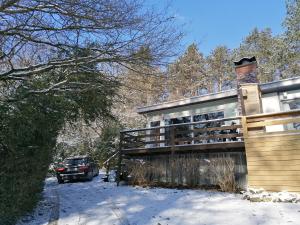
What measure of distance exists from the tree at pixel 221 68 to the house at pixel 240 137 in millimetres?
16197

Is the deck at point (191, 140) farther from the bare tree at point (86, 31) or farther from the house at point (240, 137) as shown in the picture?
the bare tree at point (86, 31)

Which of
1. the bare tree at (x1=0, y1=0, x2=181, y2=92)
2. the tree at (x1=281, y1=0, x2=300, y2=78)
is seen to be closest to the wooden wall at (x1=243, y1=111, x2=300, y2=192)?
the bare tree at (x1=0, y1=0, x2=181, y2=92)

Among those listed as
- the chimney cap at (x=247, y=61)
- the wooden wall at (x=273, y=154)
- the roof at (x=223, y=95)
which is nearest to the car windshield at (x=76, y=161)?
the roof at (x=223, y=95)

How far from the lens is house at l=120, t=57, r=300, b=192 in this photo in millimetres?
7863

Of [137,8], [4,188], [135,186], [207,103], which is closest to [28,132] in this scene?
[4,188]

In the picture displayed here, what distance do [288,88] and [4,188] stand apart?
33.6 feet

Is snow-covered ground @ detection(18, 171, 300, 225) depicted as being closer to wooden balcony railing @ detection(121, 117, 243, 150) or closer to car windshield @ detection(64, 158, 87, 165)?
wooden balcony railing @ detection(121, 117, 243, 150)

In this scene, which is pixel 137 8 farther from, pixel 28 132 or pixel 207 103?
pixel 207 103

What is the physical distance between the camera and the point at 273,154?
7.95 meters

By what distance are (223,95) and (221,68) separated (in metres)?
17.8

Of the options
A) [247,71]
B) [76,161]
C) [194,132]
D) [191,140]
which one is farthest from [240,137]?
[76,161]

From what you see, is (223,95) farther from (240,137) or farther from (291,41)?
(291,41)

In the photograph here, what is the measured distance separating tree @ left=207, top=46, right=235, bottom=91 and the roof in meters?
15.9

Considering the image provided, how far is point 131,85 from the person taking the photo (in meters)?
→ 7.18
